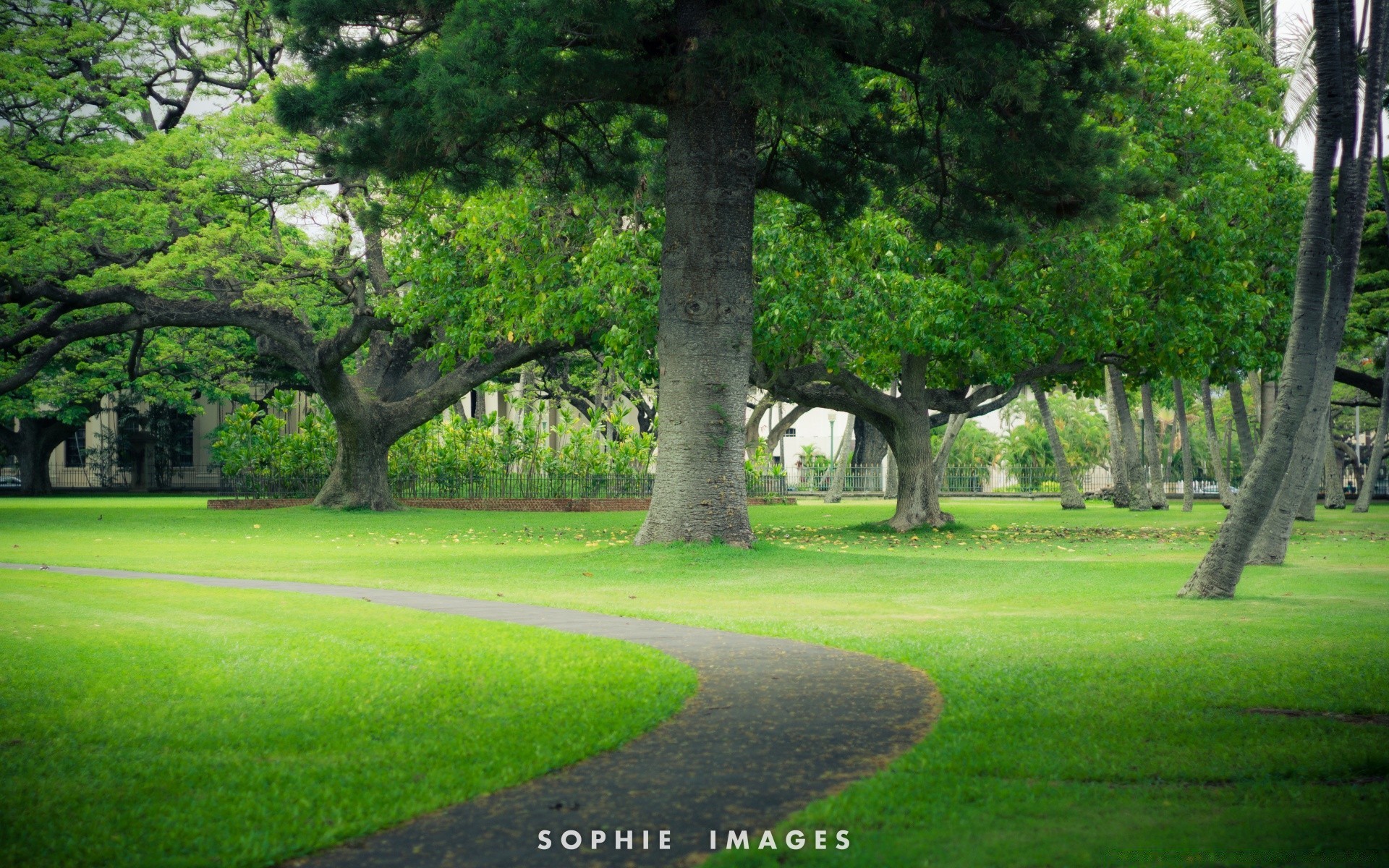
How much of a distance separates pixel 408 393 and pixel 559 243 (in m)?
9.38

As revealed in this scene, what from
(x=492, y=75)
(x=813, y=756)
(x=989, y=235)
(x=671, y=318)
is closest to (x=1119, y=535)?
(x=989, y=235)

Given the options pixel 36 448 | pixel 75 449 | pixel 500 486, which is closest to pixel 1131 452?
pixel 500 486

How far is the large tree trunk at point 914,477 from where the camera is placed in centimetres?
2484

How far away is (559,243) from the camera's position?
24.0 metres

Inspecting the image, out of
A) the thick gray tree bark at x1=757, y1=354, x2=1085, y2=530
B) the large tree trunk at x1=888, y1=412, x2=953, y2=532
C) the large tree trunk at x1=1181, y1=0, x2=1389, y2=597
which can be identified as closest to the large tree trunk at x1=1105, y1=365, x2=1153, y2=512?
the thick gray tree bark at x1=757, y1=354, x2=1085, y2=530

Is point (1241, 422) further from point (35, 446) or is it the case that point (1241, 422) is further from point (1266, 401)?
point (35, 446)

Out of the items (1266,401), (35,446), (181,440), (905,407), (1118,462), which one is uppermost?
(181,440)

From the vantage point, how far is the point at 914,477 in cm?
2527

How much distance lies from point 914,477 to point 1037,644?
54.3ft

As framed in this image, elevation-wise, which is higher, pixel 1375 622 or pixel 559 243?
pixel 559 243

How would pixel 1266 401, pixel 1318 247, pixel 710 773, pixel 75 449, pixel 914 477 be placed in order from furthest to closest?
pixel 75 449 → pixel 1266 401 → pixel 914 477 → pixel 1318 247 → pixel 710 773

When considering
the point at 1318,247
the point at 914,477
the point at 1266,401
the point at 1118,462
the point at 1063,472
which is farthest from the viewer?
the point at 1118,462

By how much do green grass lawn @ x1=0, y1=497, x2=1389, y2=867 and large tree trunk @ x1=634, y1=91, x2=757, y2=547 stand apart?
2.40 ft

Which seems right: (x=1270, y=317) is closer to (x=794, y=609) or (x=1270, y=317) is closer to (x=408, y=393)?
(x=794, y=609)
